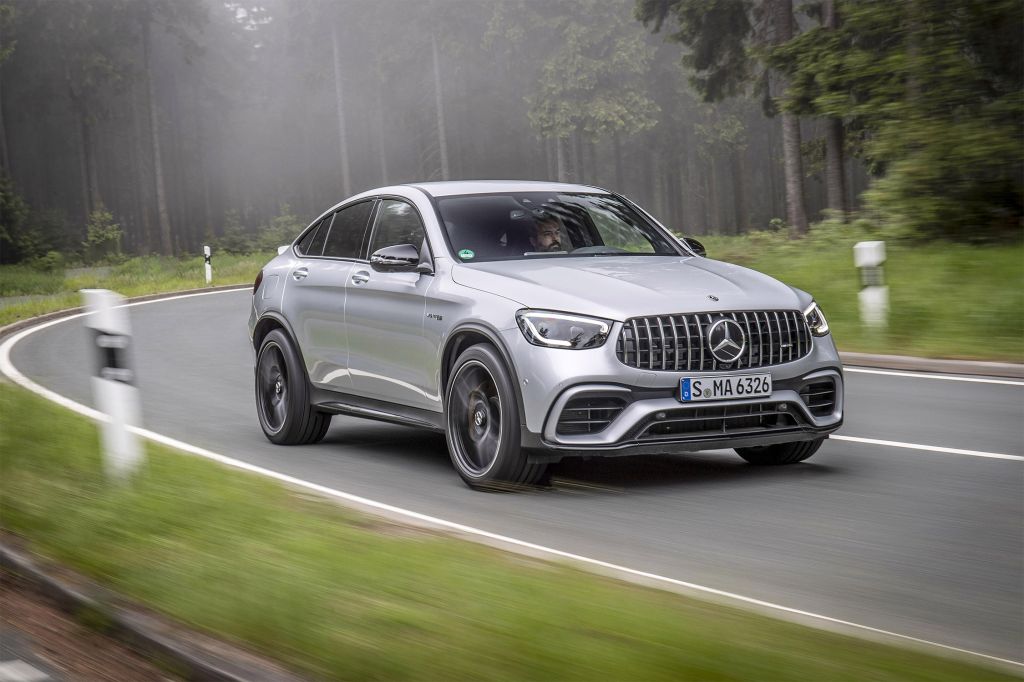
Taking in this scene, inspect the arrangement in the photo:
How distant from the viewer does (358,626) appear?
171 inches

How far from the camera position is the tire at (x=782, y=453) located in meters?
8.09

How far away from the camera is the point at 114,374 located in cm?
682

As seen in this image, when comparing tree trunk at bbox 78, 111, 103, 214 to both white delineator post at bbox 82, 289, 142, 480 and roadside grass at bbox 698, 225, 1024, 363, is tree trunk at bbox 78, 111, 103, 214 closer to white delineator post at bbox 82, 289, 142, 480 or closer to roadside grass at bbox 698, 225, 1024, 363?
roadside grass at bbox 698, 225, 1024, 363

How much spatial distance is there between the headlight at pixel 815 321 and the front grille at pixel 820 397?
286 millimetres

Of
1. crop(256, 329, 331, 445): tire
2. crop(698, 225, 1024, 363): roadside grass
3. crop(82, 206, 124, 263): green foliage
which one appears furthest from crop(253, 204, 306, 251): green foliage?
crop(256, 329, 331, 445): tire

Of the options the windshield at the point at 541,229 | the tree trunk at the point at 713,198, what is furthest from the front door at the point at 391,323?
the tree trunk at the point at 713,198

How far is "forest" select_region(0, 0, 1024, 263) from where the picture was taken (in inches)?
698

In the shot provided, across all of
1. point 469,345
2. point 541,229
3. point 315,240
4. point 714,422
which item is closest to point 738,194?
point 315,240

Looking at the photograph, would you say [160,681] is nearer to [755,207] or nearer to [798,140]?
[798,140]

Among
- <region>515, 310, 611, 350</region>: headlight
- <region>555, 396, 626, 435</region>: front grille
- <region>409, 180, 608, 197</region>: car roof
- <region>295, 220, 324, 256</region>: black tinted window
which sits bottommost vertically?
<region>555, 396, 626, 435</region>: front grille

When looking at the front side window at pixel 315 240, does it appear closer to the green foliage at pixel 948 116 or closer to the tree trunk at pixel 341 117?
the green foliage at pixel 948 116

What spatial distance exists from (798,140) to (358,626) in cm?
3108

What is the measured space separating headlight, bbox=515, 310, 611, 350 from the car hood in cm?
5

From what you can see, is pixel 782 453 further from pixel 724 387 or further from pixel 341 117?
pixel 341 117
